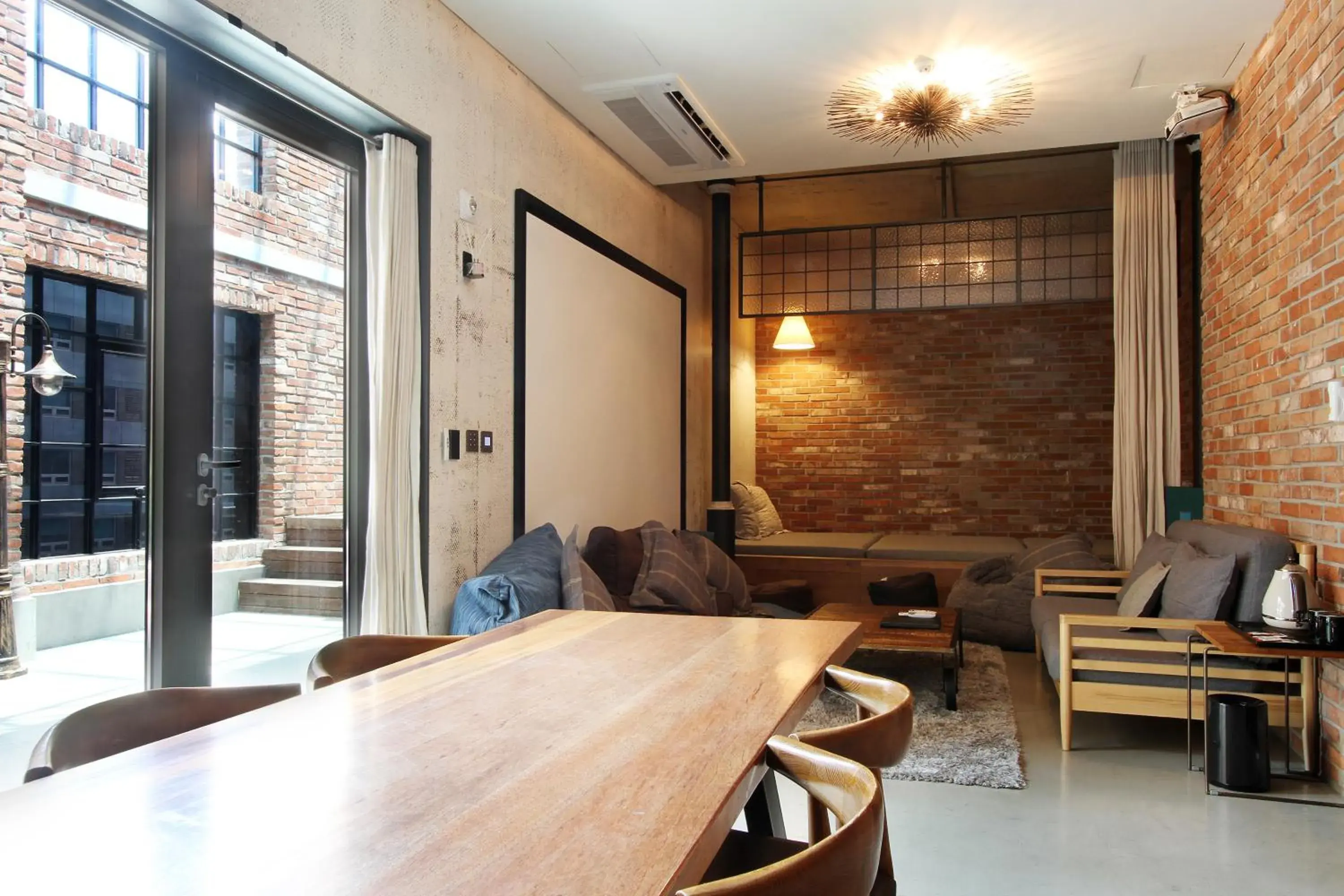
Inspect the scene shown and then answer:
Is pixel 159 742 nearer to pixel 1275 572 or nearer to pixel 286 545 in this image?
pixel 286 545

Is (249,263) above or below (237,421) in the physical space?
above

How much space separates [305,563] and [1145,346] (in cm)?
497

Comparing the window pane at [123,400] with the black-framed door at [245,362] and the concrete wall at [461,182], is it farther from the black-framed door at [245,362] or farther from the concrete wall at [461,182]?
the concrete wall at [461,182]

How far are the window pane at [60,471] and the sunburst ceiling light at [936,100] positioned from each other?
147 inches

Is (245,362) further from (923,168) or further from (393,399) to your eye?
(923,168)

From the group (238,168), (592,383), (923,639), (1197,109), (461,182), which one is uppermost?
(1197,109)

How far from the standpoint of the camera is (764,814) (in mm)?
1985

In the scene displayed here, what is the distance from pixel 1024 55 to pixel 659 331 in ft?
9.50

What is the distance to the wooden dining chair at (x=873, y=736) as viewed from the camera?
4.63 ft

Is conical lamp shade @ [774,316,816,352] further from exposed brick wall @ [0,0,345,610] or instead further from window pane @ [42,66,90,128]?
window pane @ [42,66,90,128]

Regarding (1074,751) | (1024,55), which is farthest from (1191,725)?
(1024,55)

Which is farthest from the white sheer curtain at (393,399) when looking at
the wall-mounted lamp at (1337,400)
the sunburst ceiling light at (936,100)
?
the wall-mounted lamp at (1337,400)

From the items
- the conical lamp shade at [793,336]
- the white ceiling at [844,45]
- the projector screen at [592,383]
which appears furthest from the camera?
the conical lamp shade at [793,336]

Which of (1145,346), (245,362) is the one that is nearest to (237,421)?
(245,362)
